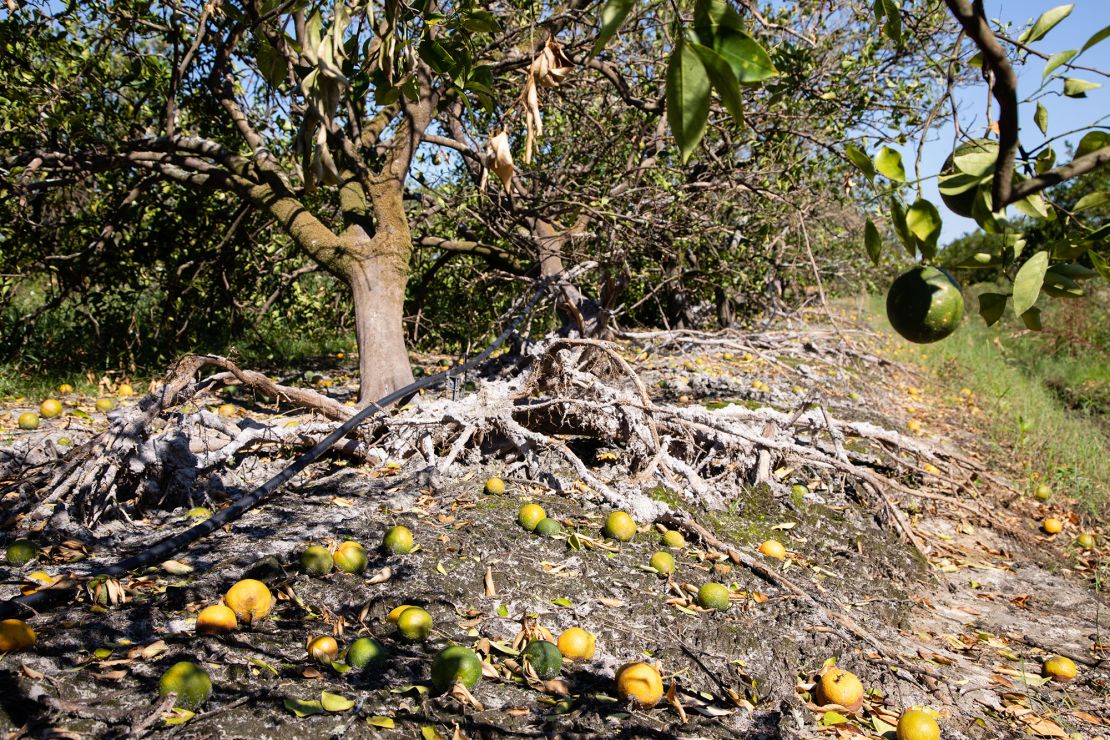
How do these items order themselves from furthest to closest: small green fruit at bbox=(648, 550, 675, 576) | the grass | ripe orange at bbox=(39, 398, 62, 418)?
the grass
ripe orange at bbox=(39, 398, 62, 418)
small green fruit at bbox=(648, 550, 675, 576)

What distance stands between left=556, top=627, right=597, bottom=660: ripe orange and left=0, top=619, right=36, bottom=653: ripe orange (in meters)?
1.57

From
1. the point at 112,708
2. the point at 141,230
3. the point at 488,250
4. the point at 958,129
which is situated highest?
the point at 141,230

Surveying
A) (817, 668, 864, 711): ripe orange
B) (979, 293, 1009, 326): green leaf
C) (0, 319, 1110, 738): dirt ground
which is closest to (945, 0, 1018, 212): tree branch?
(979, 293, 1009, 326): green leaf

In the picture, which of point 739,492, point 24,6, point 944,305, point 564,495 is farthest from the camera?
point 24,6

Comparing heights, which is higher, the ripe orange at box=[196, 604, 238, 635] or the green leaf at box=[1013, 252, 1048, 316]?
the green leaf at box=[1013, 252, 1048, 316]

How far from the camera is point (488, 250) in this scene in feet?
20.1

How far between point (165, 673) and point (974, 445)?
667 cm

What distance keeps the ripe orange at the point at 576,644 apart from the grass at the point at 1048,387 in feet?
14.3

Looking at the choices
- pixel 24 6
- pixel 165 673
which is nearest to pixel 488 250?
pixel 24 6

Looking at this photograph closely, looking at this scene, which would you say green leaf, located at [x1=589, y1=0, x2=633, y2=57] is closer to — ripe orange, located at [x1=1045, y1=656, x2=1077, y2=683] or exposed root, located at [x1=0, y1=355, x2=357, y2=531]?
exposed root, located at [x1=0, y1=355, x2=357, y2=531]

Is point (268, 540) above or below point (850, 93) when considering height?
below

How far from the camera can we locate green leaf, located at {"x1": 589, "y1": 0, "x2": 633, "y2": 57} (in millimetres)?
715

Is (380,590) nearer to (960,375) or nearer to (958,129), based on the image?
(958,129)

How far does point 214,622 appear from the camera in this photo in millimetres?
2213
